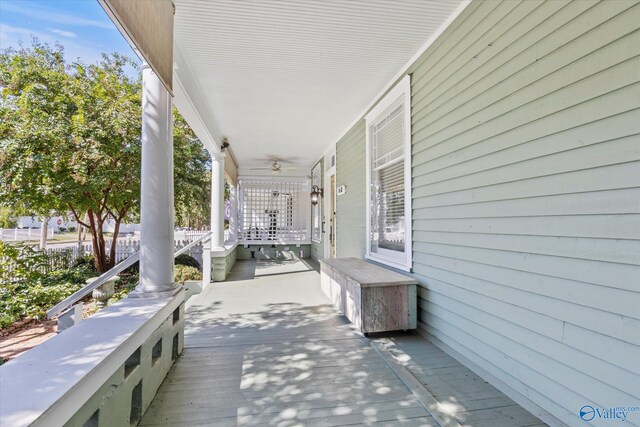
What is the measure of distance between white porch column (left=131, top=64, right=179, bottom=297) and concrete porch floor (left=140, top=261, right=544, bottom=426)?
74 centimetres

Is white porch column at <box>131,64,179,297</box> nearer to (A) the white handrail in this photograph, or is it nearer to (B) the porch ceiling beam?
(A) the white handrail

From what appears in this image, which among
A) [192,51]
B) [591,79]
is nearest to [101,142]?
[192,51]

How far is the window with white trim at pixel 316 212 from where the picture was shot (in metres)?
8.37

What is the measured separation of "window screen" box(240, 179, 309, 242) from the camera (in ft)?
30.3

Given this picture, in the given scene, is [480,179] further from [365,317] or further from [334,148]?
[334,148]

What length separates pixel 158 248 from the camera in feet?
7.85

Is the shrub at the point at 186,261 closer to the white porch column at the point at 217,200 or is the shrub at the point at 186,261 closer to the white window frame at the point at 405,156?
the white porch column at the point at 217,200

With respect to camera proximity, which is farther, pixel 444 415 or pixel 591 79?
pixel 444 415

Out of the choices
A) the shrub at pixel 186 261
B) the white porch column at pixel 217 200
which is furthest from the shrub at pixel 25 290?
the white porch column at pixel 217 200

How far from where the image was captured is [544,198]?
5.80 ft

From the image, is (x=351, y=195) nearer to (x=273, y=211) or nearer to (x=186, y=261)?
(x=273, y=211)

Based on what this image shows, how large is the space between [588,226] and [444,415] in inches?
50.1

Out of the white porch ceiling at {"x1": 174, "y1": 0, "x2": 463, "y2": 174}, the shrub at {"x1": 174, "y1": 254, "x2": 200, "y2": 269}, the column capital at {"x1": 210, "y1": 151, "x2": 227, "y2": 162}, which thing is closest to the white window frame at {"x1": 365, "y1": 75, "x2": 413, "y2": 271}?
the white porch ceiling at {"x1": 174, "y1": 0, "x2": 463, "y2": 174}

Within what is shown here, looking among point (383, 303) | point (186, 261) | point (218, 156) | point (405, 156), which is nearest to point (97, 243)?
point (186, 261)
